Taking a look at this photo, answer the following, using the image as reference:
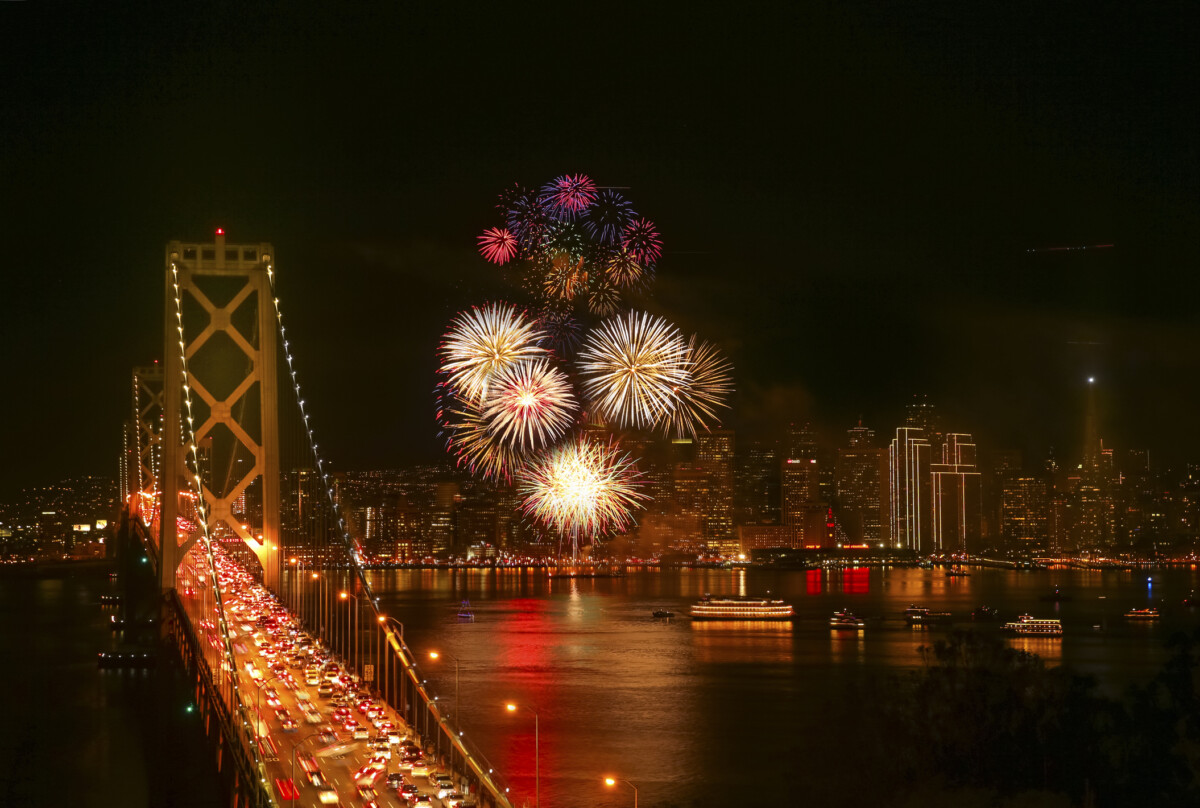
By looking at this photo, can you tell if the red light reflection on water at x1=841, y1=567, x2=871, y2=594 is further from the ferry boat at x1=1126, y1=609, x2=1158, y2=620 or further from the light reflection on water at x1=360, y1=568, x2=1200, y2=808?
the ferry boat at x1=1126, y1=609, x2=1158, y2=620

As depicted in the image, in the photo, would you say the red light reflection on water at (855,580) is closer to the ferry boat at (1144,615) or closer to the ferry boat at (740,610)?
the ferry boat at (740,610)

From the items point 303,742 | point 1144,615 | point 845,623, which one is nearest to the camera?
point 303,742

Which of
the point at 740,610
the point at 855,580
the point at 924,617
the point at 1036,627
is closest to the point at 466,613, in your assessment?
the point at 740,610

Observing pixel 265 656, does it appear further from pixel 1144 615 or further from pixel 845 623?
pixel 1144 615

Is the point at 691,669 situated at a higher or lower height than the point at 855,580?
higher

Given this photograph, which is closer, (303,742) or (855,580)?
(303,742)

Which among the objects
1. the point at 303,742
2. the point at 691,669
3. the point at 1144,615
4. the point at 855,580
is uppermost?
the point at 303,742

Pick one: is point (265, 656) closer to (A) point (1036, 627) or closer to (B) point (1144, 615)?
(A) point (1036, 627)

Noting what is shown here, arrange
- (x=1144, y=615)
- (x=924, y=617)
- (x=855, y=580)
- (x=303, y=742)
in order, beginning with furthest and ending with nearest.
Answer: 1. (x=855, y=580)
2. (x=1144, y=615)
3. (x=924, y=617)
4. (x=303, y=742)
